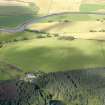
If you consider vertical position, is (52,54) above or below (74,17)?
below

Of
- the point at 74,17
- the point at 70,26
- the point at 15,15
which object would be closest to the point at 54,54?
the point at 70,26

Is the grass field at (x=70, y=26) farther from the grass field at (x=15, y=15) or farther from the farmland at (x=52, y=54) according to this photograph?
the grass field at (x=15, y=15)

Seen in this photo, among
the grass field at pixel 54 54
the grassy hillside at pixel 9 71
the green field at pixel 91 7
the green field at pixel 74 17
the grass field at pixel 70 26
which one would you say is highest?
the green field at pixel 91 7

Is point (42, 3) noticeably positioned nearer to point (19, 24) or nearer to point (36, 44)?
point (19, 24)

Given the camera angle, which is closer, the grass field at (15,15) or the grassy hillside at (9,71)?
the grassy hillside at (9,71)

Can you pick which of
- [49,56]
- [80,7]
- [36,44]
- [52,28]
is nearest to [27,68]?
[49,56]

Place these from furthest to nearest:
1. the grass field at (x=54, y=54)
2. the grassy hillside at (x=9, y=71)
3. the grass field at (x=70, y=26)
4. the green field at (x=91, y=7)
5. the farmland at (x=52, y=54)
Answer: the green field at (x=91, y=7), the grass field at (x=70, y=26), the grass field at (x=54, y=54), the grassy hillside at (x=9, y=71), the farmland at (x=52, y=54)

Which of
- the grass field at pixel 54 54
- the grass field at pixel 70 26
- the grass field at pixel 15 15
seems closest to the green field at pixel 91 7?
the grass field at pixel 70 26

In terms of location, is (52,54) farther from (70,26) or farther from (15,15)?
(15,15)

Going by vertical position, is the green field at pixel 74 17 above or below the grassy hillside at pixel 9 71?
above

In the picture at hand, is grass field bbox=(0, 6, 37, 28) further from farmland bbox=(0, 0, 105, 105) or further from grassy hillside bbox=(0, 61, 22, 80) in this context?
grassy hillside bbox=(0, 61, 22, 80)
